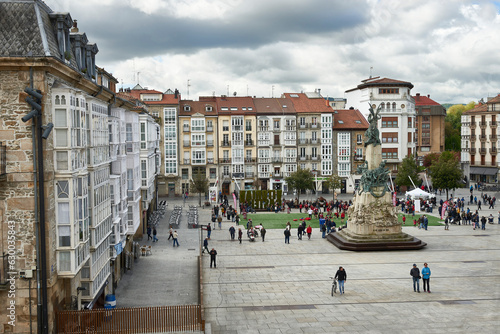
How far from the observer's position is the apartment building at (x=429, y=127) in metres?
104

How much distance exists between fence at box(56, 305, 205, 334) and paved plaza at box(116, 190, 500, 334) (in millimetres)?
1803

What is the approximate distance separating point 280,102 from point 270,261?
47575 millimetres

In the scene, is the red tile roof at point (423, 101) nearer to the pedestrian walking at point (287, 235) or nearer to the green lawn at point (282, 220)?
the green lawn at point (282, 220)

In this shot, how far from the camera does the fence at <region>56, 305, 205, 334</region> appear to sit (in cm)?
1636

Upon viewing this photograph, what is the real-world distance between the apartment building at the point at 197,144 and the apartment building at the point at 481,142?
4145 cm

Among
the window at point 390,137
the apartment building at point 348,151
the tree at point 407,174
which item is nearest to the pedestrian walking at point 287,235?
the tree at point 407,174

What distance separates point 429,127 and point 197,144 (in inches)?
2104

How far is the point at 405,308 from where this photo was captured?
21.5 meters

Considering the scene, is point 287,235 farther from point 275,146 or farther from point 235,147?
point 275,146

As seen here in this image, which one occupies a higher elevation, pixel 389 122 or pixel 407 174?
pixel 389 122

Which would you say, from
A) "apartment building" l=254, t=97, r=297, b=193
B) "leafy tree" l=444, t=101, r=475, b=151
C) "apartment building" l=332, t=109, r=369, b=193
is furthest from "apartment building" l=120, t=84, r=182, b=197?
"leafy tree" l=444, t=101, r=475, b=151

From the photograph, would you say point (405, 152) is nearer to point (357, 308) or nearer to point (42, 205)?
point (357, 308)

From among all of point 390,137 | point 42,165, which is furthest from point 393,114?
point 42,165

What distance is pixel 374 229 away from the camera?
35.3 m
